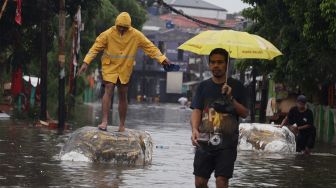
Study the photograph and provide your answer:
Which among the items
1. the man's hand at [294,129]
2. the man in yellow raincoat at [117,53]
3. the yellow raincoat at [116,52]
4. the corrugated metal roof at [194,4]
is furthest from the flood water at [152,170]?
the corrugated metal roof at [194,4]

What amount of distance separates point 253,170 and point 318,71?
1143 centimetres

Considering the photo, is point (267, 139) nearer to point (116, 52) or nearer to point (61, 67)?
point (116, 52)

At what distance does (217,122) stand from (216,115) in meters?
0.07

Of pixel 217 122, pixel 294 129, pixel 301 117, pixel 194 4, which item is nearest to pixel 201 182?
pixel 217 122

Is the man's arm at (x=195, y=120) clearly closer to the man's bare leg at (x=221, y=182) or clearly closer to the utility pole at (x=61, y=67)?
the man's bare leg at (x=221, y=182)

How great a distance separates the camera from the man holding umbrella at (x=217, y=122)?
7809mm

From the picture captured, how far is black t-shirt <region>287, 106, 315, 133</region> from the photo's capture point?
1802 centimetres

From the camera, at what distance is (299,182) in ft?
38.7

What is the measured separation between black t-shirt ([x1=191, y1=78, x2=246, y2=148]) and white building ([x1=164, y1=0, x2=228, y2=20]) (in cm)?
11697

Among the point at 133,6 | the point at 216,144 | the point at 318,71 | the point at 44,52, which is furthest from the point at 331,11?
the point at 133,6

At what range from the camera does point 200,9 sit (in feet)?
418

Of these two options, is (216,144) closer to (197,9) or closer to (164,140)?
(164,140)

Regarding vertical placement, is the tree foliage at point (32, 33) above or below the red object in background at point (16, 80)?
above

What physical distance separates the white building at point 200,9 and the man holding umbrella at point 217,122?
116989 millimetres
